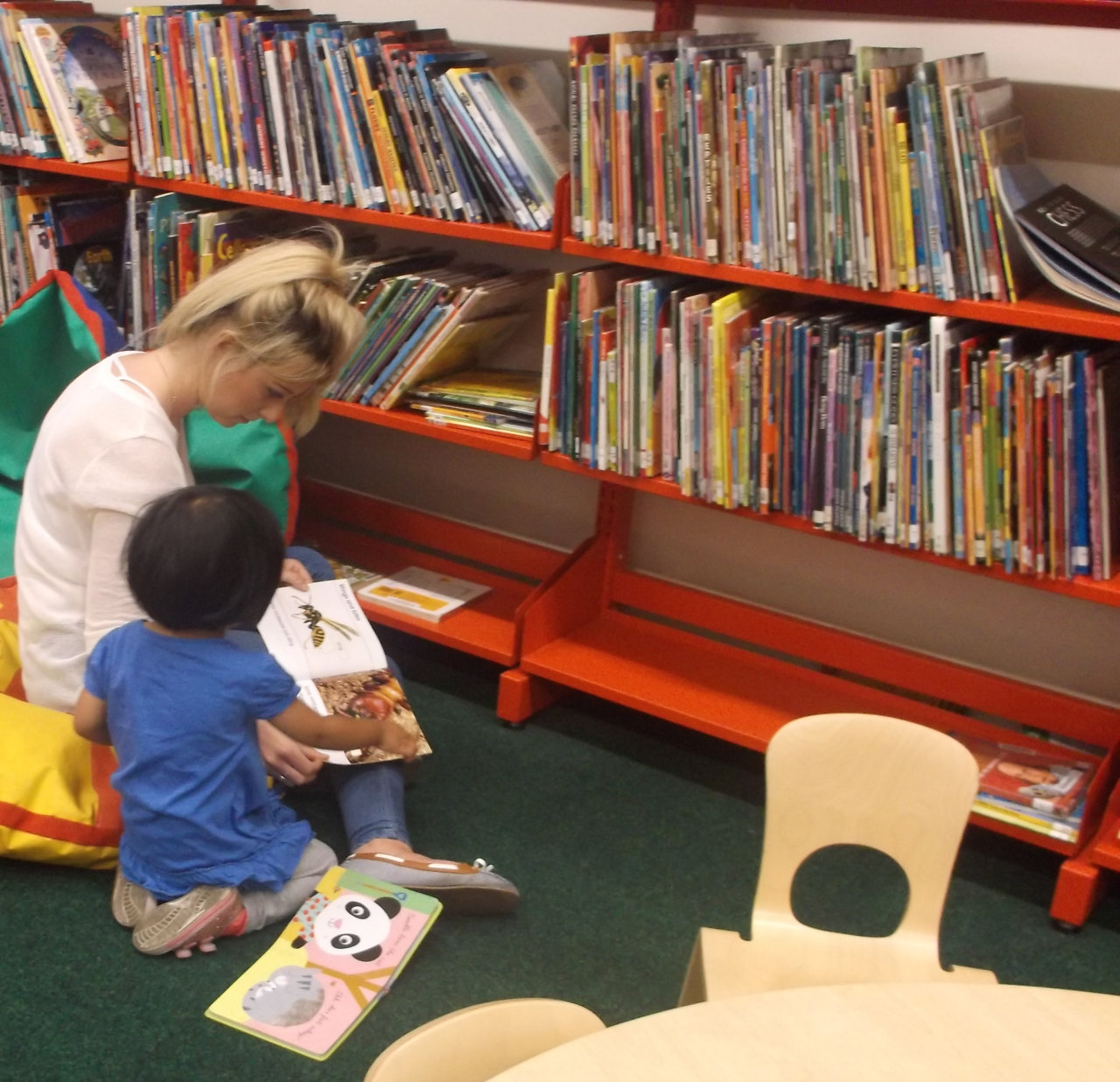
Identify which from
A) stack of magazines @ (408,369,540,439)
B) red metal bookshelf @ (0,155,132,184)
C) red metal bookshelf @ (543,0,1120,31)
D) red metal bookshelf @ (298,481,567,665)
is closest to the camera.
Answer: red metal bookshelf @ (543,0,1120,31)

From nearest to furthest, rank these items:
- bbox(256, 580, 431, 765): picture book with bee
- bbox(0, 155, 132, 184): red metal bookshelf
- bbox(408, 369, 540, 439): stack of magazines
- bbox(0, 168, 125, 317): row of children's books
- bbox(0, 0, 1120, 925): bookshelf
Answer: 1. bbox(0, 0, 1120, 925): bookshelf
2. bbox(256, 580, 431, 765): picture book with bee
3. bbox(408, 369, 540, 439): stack of magazines
4. bbox(0, 155, 132, 184): red metal bookshelf
5. bbox(0, 168, 125, 317): row of children's books

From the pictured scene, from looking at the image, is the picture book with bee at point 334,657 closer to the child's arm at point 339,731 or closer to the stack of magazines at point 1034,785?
the child's arm at point 339,731

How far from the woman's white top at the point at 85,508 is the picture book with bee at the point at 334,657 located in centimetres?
34

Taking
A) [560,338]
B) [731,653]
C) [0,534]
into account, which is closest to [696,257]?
[560,338]

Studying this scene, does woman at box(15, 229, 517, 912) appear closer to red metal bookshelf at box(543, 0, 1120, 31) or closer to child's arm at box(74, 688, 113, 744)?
child's arm at box(74, 688, 113, 744)

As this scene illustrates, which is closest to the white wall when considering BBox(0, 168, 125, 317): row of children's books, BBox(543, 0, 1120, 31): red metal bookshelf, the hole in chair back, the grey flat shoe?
BBox(543, 0, 1120, 31): red metal bookshelf

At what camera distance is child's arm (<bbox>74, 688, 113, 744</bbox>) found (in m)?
1.83

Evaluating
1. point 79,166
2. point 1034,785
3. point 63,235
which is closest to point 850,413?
point 1034,785

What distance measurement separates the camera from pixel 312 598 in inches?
93.6

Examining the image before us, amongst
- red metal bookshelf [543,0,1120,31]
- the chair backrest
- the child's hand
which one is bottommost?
the child's hand

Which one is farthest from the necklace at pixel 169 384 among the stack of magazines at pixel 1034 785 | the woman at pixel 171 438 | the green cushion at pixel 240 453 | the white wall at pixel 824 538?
the stack of magazines at pixel 1034 785

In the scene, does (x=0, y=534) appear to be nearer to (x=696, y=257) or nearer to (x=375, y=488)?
(x=375, y=488)

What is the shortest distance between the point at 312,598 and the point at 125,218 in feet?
4.22

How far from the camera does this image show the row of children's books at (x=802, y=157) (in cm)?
185
